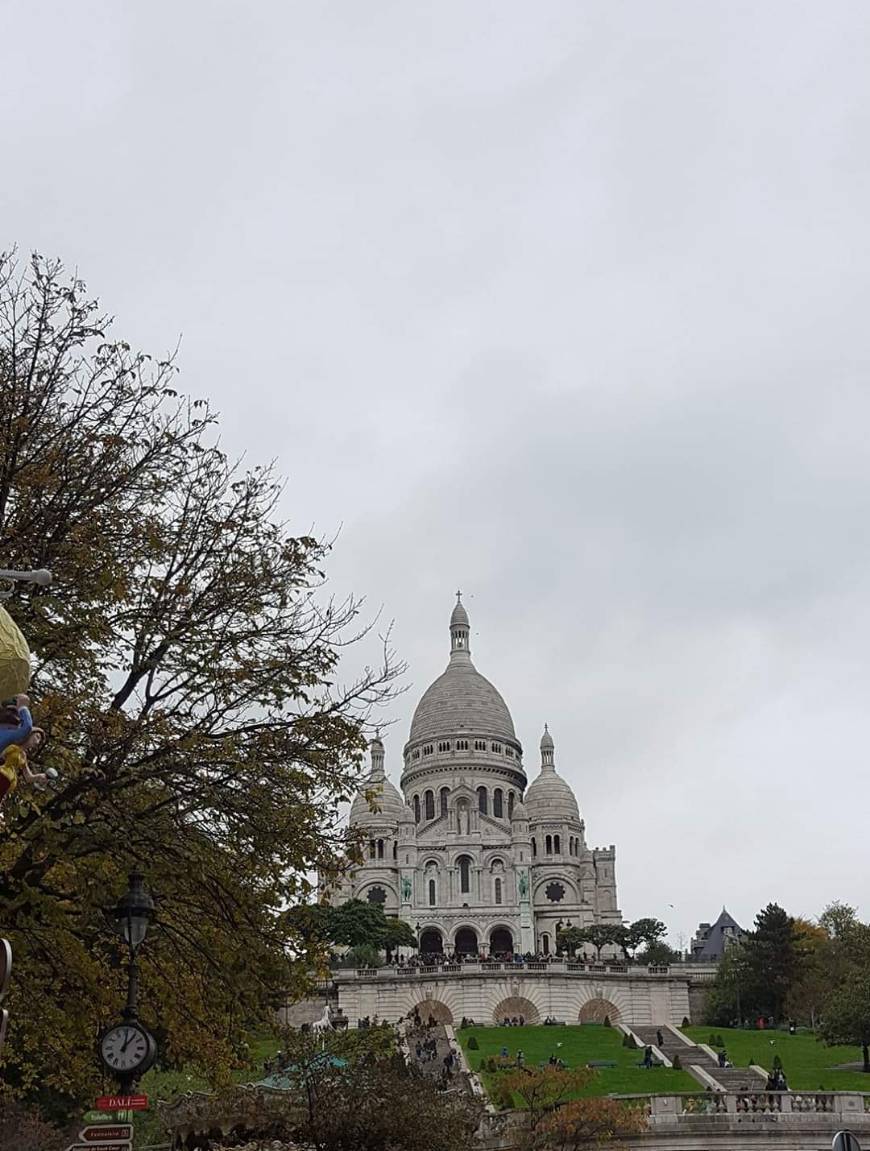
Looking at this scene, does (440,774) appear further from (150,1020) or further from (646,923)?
(150,1020)

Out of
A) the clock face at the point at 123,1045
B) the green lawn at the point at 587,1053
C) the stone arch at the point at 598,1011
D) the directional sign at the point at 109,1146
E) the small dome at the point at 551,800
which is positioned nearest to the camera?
the directional sign at the point at 109,1146

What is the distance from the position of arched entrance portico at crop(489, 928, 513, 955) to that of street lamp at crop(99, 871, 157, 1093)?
3848 inches

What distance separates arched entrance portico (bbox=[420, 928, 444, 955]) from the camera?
359 feet

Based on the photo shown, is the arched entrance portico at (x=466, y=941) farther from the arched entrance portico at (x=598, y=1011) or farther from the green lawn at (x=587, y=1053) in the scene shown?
the green lawn at (x=587, y=1053)

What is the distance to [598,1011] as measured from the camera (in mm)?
76938

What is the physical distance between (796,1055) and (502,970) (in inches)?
904

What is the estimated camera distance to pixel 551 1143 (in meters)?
32.4

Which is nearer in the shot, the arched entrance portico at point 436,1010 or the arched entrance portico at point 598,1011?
the arched entrance portico at point 436,1010

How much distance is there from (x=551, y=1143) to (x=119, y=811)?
21731 mm

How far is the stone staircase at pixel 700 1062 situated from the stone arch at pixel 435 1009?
10940mm

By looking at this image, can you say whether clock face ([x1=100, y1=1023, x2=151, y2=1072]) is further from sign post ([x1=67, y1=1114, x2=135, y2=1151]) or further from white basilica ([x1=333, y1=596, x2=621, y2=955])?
white basilica ([x1=333, y1=596, x2=621, y2=955])

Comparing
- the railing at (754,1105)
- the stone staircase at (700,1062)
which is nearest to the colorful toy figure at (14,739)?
the railing at (754,1105)

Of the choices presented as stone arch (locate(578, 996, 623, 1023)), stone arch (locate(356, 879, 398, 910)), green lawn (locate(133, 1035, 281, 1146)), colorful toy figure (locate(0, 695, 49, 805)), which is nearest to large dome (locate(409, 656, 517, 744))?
stone arch (locate(356, 879, 398, 910))

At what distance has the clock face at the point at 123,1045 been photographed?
13.2 m
